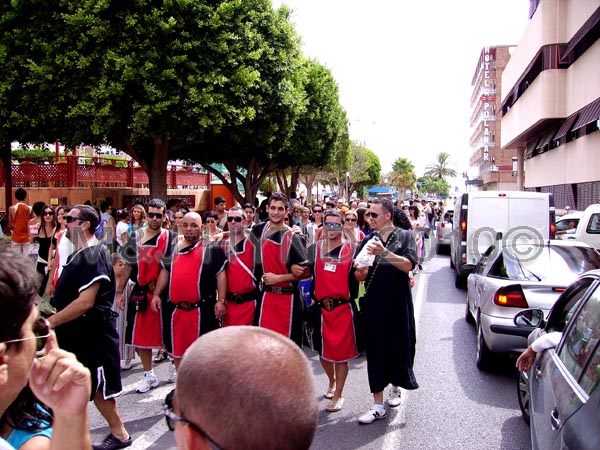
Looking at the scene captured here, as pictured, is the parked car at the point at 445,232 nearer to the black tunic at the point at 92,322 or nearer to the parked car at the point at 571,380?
the parked car at the point at 571,380

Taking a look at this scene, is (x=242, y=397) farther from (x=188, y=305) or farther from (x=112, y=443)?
(x=188, y=305)

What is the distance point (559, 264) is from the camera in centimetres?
636

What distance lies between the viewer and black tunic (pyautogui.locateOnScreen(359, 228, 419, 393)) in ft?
16.6

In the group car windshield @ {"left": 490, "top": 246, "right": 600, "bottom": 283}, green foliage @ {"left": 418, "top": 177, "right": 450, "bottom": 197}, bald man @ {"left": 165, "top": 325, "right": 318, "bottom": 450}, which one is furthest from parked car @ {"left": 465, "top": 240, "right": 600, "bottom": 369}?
green foliage @ {"left": 418, "top": 177, "right": 450, "bottom": 197}

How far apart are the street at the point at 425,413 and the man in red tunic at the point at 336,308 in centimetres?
44

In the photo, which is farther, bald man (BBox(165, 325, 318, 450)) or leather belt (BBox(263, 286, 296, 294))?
leather belt (BBox(263, 286, 296, 294))

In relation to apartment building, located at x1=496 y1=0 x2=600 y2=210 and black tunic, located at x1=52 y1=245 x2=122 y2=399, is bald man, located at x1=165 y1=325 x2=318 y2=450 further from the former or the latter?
apartment building, located at x1=496 y1=0 x2=600 y2=210

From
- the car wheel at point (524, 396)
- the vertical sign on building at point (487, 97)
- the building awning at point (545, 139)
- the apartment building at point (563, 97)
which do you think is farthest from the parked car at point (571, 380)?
the vertical sign on building at point (487, 97)

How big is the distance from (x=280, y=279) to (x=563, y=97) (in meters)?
24.8

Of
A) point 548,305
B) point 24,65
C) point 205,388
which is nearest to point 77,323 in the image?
point 205,388

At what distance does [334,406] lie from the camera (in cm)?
526

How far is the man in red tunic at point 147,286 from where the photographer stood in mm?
5918

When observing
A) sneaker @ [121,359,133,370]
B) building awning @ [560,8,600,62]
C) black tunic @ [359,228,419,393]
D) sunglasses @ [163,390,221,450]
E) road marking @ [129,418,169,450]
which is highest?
building awning @ [560,8,600,62]

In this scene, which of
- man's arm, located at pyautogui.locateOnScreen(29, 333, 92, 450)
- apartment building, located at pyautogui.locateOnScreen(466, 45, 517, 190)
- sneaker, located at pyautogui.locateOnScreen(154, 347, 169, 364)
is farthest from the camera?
apartment building, located at pyautogui.locateOnScreen(466, 45, 517, 190)
